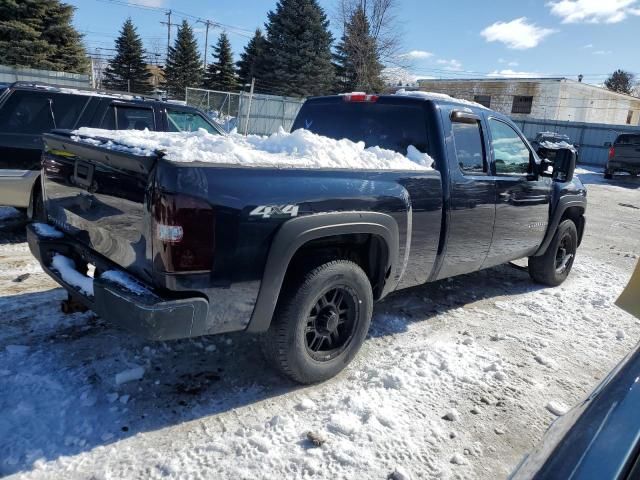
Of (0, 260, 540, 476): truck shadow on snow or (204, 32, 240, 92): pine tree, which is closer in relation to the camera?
(0, 260, 540, 476): truck shadow on snow

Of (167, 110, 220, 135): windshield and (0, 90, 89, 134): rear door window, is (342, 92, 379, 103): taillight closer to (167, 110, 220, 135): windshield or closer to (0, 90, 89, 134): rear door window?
(167, 110, 220, 135): windshield

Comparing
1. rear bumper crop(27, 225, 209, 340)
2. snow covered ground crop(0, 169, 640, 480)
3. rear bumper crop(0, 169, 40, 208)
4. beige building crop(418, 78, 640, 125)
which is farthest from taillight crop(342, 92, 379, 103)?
beige building crop(418, 78, 640, 125)

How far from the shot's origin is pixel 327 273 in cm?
296

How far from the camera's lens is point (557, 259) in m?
5.81

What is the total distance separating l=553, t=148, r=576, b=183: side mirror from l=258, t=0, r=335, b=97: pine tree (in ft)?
97.1

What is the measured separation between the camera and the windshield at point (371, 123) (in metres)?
3.93

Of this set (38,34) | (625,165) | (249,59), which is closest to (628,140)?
(625,165)

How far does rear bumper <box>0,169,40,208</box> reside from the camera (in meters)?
5.63

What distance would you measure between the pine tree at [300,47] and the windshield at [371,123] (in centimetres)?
2976

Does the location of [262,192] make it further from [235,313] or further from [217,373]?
[217,373]

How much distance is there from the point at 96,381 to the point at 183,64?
46.1 metres

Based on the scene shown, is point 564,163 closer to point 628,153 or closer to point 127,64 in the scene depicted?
point 628,153

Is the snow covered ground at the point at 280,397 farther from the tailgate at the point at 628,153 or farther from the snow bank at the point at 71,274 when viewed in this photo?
the tailgate at the point at 628,153

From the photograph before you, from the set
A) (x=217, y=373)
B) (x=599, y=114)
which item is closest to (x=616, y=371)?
(x=217, y=373)
